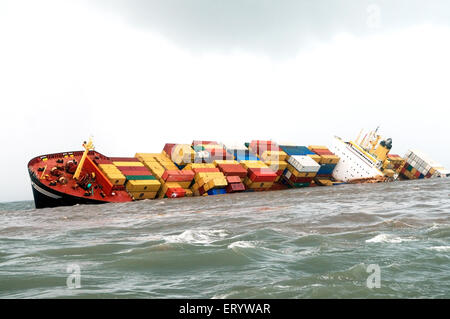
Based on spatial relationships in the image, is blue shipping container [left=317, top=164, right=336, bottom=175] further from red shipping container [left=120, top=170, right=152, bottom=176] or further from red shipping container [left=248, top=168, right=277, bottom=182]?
red shipping container [left=120, top=170, right=152, bottom=176]

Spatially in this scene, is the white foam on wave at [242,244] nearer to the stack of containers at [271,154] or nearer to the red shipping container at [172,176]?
the red shipping container at [172,176]

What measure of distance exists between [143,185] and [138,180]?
1787mm

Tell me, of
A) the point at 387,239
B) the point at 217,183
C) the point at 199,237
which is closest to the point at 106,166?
the point at 217,183

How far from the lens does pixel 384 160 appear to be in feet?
310

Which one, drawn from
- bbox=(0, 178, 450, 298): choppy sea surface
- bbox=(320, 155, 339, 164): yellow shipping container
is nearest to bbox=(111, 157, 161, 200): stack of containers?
bbox=(0, 178, 450, 298): choppy sea surface

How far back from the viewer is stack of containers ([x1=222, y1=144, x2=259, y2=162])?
248 ft

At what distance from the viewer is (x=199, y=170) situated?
213ft

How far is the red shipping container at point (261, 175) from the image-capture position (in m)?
68.9

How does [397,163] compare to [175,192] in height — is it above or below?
below

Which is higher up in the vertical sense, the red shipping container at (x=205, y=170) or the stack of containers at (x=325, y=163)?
the red shipping container at (x=205, y=170)

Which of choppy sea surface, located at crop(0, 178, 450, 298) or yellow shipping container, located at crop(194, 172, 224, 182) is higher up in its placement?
choppy sea surface, located at crop(0, 178, 450, 298)

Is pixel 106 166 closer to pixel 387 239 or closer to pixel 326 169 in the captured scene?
pixel 387 239
